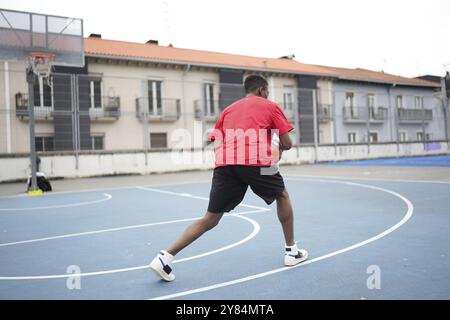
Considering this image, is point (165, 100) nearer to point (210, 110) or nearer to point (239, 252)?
point (210, 110)

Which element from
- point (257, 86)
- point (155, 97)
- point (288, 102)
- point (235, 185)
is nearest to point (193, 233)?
point (235, 185)

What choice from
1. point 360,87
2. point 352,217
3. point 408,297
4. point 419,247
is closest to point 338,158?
point 360,87

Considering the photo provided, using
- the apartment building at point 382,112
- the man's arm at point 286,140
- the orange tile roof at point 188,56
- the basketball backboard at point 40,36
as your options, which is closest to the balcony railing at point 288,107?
the orange tile roof at point 188,56

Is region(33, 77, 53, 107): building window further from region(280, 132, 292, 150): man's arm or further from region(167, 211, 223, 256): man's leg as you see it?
region(280, 132, 292, 150): man's arm

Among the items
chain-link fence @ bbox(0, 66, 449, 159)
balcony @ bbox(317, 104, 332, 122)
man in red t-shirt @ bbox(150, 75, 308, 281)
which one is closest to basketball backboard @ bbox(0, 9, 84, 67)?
chain-link fence @ bbox(0, 66, 449, 159)

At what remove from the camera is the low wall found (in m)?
15.9

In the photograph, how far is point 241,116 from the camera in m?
3.45

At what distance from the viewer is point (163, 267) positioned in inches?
131

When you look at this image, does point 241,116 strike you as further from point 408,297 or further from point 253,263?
point 408,297

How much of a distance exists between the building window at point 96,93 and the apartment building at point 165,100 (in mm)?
48

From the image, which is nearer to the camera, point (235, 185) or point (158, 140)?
point (235, 185)

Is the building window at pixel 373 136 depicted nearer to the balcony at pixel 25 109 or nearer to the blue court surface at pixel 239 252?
the balcony at pixel 25 109

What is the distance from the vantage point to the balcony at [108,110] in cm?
1933

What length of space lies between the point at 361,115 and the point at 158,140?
1436cm
